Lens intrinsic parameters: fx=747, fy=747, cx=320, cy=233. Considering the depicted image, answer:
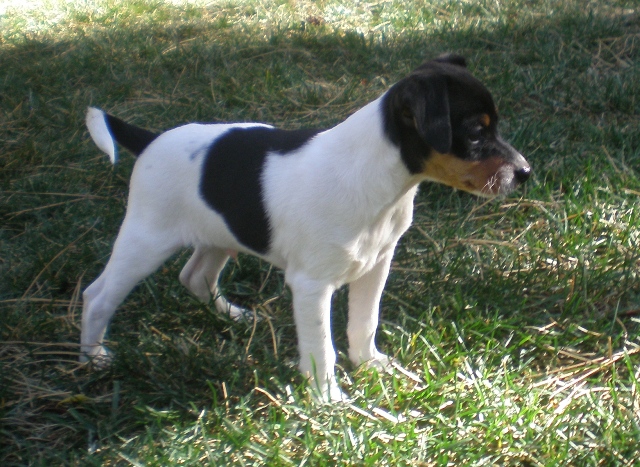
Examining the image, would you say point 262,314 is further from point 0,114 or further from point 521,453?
point 0,114

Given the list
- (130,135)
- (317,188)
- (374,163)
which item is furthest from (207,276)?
(374,163)

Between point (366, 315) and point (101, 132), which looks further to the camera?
point (101, 132)

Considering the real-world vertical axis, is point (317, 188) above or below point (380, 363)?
above

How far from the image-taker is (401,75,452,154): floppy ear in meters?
2.68

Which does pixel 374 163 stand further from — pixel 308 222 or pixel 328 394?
pixel 328 394

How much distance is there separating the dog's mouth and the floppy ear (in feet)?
0.54

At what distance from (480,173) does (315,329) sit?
0.94 m

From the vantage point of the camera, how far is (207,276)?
4031mm

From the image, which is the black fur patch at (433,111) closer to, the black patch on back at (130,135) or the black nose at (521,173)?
the black nose at (521,173)

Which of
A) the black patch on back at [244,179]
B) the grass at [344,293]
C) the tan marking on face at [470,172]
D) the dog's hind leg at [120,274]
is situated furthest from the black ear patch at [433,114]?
the dog's hind leg at [120,274]

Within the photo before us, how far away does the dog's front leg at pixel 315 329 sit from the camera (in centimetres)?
313

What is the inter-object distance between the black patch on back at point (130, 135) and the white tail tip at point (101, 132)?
0.05 metres

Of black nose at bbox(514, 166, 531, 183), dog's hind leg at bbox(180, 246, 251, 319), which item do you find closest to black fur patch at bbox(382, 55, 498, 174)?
black nose at bbox(514, 166, 531, 183)

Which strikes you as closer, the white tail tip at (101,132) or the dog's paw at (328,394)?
the dog's paw at (328,394)
